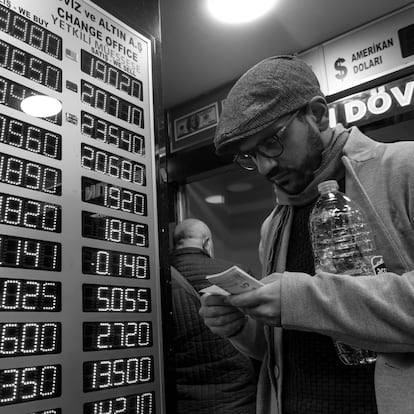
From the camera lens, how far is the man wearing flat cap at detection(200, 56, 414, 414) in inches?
40.8

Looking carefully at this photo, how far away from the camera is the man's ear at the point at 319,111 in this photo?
1408mm

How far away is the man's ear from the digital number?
43.1 inches

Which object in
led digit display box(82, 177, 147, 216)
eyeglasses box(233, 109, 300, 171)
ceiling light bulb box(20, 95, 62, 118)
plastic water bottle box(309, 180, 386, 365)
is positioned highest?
ceiling light bulb box(20, 95, 62, 118)

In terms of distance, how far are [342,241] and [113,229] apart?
944 millimetres

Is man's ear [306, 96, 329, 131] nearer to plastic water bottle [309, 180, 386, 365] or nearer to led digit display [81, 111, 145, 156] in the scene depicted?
plastic water bottle [309, 180, 386, 365]

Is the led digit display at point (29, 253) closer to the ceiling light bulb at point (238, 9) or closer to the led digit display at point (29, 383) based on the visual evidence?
the led digit display at point (29, 383)

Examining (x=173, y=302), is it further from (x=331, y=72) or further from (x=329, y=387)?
(x=331, y=72)

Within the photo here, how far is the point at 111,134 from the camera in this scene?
2133mm

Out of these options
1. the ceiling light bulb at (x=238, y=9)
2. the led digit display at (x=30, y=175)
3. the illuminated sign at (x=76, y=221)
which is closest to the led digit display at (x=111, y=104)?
the illuminated sign at (x=76, y=221)

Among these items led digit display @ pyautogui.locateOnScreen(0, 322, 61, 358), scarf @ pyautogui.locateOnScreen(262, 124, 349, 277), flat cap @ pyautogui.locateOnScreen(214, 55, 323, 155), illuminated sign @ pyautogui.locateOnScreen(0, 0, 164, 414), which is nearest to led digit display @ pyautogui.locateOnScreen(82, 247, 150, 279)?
illuminated sign @ pyautogui.locateOnScreen(0, 0, 164, 414)

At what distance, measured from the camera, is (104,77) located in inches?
85.4

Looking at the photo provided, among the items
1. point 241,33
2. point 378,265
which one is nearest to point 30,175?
point 378,265

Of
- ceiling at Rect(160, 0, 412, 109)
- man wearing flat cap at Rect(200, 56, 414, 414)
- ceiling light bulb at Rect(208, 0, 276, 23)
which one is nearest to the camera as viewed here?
man wearing flat cap at Rect(200, 56, 414, 414)

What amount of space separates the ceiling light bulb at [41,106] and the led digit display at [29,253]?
0.48 m
